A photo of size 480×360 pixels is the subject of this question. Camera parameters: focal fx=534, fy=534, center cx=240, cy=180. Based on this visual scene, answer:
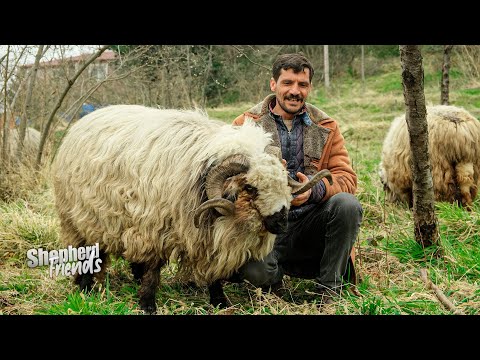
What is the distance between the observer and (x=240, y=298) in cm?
479

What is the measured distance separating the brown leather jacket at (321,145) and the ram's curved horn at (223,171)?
82 cm

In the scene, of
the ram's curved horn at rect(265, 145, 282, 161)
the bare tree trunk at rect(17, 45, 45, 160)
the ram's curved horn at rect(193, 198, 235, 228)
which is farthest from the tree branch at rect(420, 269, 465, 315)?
the bare tree trunk at rect(17, 45, 45, 160)

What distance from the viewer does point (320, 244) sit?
465 centimetres

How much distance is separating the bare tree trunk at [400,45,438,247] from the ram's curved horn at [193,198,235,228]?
6.23 feet

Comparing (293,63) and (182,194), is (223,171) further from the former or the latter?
(293,63)

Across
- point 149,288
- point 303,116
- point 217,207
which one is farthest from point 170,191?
point 303,116

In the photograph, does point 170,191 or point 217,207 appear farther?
point 170,191

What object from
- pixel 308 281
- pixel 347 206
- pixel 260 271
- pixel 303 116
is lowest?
pixel 308 281

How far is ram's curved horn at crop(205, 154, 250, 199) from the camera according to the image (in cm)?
386

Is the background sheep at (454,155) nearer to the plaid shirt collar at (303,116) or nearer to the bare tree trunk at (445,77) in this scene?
the bare tree trunk at (445,77)

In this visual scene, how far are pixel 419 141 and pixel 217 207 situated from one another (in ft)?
6.59

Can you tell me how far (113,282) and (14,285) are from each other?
88cm
